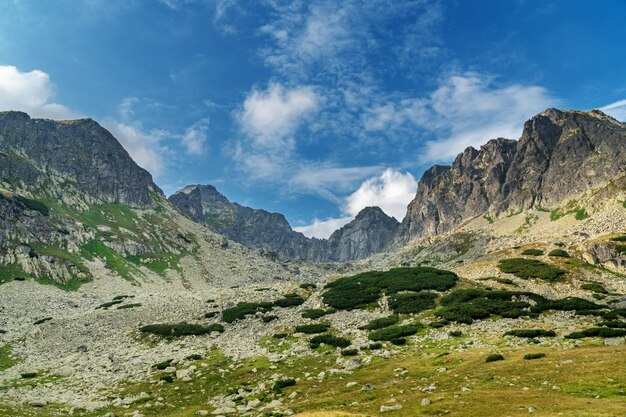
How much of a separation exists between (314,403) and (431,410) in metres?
7.03

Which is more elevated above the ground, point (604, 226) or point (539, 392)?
point (604, 226)

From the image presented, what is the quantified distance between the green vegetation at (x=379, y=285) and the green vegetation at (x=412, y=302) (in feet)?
12.1

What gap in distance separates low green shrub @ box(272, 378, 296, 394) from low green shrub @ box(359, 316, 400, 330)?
17.3 metres

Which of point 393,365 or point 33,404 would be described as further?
point 393,365

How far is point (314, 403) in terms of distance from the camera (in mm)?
22516

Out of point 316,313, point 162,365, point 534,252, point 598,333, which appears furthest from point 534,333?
point 534,252

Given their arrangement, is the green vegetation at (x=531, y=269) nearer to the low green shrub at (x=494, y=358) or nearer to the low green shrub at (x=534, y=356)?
the low green shrub at (x=534, y=356)

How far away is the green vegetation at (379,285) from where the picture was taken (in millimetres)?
56281

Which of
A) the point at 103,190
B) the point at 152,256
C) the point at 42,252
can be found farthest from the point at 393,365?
the point at 103,190

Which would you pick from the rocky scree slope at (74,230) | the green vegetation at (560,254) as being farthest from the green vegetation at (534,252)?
the rocky scree slope at (74,230)

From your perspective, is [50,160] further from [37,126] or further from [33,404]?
[33,404]

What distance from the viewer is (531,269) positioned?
240ft

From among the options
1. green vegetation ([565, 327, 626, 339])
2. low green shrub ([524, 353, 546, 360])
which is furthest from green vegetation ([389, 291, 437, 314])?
low green shrub ([524, 353, 546, 360])

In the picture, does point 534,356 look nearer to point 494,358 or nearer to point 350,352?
point 494,358
